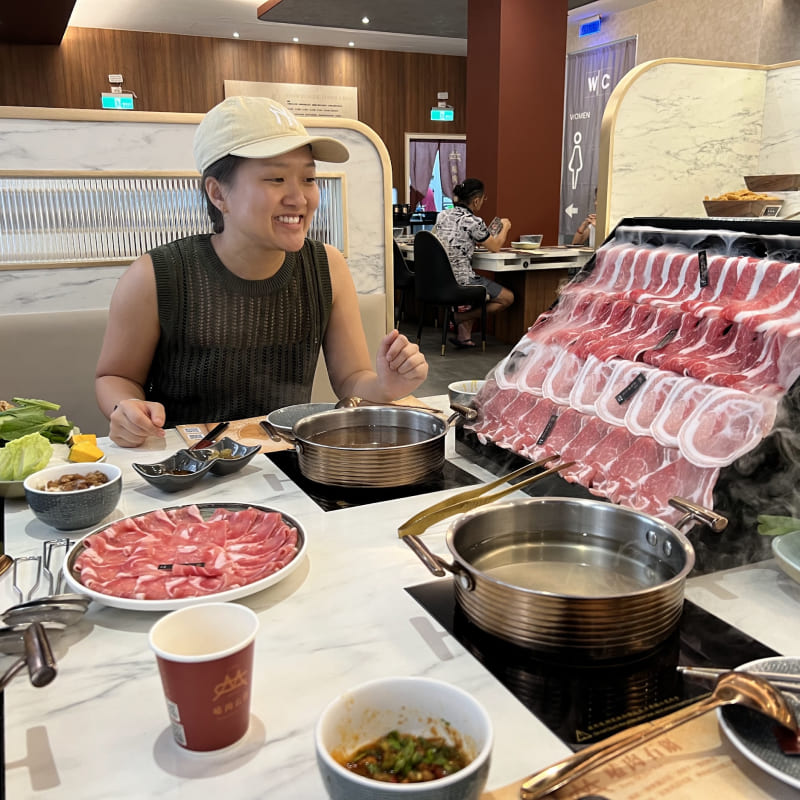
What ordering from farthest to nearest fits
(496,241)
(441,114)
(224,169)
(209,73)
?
(441,114) < (209,73) < (496,241) < (224,169)

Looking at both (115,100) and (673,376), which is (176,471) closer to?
(673,376)

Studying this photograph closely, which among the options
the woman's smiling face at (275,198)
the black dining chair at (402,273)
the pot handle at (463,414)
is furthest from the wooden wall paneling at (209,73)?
the pot handle at (463,414)

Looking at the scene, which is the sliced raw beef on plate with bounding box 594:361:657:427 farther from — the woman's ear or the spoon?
the woman's ear

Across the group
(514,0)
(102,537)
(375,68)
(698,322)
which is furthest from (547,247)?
(102,537)

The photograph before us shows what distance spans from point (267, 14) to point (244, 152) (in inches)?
330

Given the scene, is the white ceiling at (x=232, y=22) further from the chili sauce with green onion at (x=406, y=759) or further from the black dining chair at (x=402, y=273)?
the chili sauce with green onion at (x=406, y=759)

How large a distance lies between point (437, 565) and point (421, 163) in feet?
38.0

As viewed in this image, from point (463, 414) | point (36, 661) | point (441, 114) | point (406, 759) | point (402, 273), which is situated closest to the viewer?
point (406, 759)

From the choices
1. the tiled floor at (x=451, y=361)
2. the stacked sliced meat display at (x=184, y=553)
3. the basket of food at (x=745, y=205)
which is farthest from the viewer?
the tiled floor at (x=451, y=361)

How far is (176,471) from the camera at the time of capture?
1405 mm

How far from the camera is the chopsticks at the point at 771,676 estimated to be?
722 millimetres

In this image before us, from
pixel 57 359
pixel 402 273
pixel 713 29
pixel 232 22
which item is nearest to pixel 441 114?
pixel 232 22

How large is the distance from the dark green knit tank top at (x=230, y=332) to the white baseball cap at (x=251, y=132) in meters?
0.31

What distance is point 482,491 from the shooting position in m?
1.22
